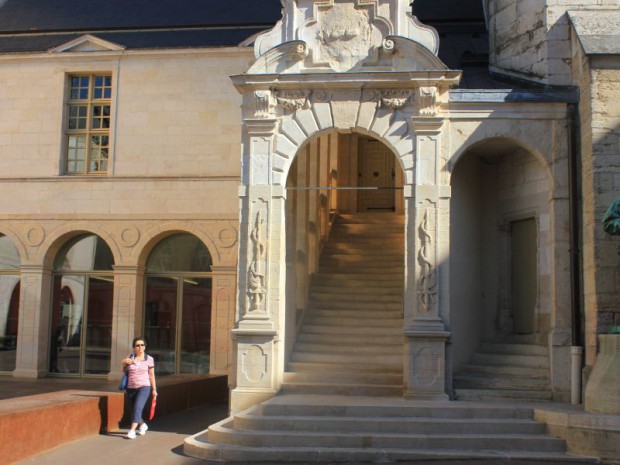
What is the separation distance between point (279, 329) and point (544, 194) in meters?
4.78

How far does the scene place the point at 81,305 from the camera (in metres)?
21.4

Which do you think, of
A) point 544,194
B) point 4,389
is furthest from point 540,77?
point 4,389

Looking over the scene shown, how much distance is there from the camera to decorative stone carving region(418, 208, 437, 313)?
510 inches

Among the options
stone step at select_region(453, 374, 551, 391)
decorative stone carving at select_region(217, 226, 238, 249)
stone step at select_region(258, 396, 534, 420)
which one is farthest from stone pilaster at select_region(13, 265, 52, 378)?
stone step at select_region(453, 374, 551, 391)

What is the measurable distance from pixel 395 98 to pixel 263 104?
80.7 inches

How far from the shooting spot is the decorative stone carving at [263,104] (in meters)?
13.6

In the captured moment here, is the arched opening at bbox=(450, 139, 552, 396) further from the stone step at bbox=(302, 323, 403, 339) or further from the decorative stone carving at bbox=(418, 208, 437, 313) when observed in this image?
the stone step at bbox=(302, 323, 403, 339)

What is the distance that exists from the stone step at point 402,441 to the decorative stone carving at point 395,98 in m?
5.14

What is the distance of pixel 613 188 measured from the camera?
12.5m

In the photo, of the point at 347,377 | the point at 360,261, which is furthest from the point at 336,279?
the point at 347,377

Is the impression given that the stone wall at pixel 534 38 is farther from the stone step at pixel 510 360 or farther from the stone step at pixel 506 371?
the stone step at pixel 506 371

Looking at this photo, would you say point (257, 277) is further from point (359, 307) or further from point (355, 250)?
point (355, 250)

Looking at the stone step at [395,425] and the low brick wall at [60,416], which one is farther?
A: the stone step at [395,425]

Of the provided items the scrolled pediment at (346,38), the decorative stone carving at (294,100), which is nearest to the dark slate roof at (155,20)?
the scrolled pediment at (346,38)
